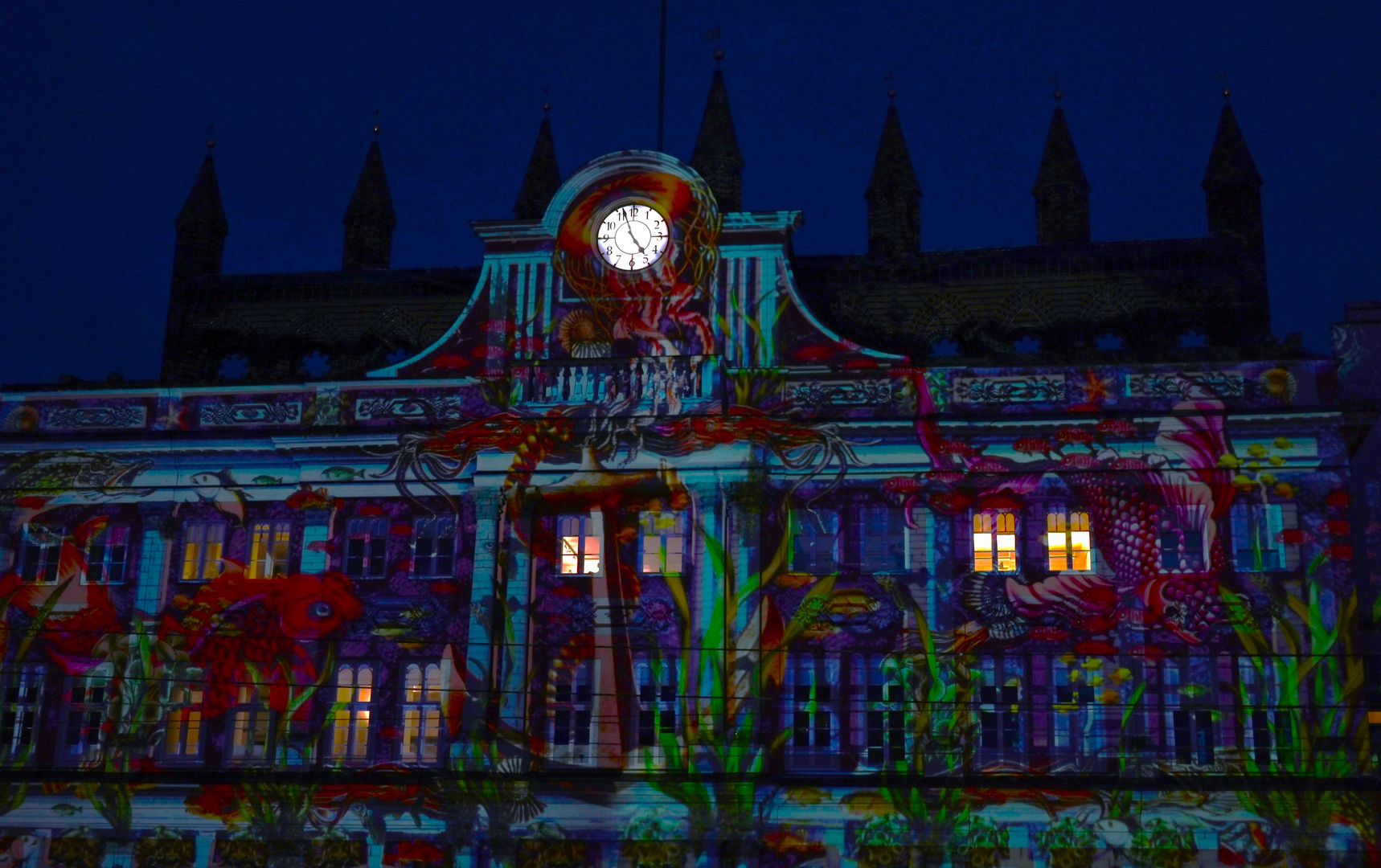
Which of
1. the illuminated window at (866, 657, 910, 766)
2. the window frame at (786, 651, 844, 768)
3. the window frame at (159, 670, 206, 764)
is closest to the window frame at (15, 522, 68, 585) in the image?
the window frame at (159, 670, 206, 764)

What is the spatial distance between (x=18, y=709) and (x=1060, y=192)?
3342 centimetres

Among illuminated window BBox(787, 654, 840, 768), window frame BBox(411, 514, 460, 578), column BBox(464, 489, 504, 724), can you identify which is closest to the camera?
illuminated window BBox(787, 654, 840, 768)

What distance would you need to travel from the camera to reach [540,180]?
55781 mm

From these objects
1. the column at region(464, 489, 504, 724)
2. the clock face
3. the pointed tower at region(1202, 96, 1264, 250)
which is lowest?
the column at region(464, 489, 504, 724)

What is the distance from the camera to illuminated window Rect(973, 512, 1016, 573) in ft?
145

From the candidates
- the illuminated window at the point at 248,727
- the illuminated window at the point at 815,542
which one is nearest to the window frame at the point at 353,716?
the illuminated window at the point at 248,727

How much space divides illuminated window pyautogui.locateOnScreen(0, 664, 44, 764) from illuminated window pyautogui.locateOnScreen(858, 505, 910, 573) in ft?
73.7

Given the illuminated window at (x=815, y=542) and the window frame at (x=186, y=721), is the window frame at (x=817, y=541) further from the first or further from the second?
the window frame at (x=186, y=721)

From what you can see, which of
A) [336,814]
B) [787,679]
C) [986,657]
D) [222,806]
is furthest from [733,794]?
[222,806]

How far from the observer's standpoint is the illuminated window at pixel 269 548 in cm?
4703

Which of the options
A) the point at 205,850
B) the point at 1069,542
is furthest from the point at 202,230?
the point at 1069,542

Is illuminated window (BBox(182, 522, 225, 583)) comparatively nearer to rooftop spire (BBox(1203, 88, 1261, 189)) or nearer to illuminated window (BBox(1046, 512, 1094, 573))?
illuminated window (BBox(1046, 512, 1094, 573))

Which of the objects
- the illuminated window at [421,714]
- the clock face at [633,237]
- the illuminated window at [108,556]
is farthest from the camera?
the illuminated window at [108,556]

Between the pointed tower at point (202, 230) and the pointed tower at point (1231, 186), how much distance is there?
102ft
